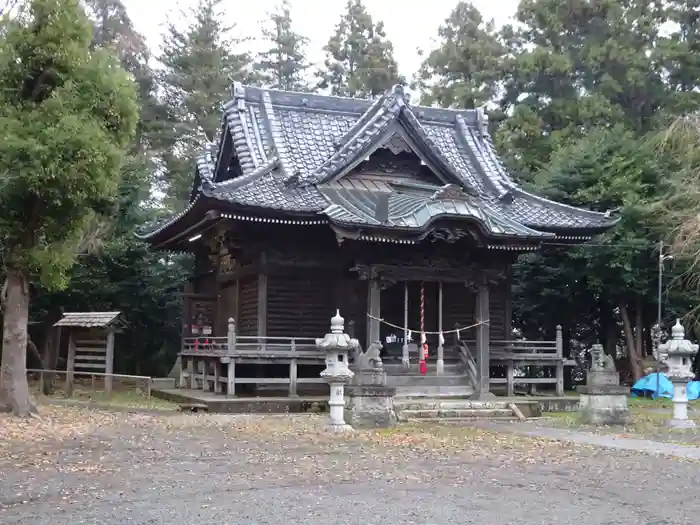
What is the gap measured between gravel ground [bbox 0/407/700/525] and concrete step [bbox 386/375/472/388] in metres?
4.82

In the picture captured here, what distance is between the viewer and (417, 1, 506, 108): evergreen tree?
36.1 m

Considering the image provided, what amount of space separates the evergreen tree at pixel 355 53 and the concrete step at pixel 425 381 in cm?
2965

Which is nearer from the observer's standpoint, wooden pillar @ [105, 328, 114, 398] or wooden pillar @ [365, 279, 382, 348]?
wooden pillar @ [365, 279, 382, 348]

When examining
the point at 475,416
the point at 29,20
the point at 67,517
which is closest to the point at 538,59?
the point at 475,416

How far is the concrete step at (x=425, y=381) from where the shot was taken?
1822 cm

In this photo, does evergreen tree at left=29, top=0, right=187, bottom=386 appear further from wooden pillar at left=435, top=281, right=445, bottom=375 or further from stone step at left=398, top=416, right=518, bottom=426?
stone step at left=398, top=416, right=518, bottom=426

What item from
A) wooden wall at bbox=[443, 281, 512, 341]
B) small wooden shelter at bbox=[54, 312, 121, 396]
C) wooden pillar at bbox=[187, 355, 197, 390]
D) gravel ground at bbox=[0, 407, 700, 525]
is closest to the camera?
gravel ground at bbox=[0, 407, 700, 525]

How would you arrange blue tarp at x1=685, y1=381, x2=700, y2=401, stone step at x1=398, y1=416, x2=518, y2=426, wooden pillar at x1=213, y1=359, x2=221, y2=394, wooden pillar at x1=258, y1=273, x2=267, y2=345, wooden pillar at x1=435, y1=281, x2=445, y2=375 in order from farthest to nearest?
blue tarp at x1=685, y1=381, x2=700, y2=401 < wooden pillar at x1=258, y1=273, x2=267, y2=345 < wooden pillar at x1=213, y1=359, x2=221, y2=394 < wooden pillar at x1=435, y1=281, x2=445, y2=375 < stone step at x1=398, y1=416, x2=518, y2=426

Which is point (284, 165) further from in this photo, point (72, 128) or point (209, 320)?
point (72, 128)

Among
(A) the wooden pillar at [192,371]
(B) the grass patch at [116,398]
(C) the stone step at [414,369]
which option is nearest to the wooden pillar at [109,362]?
(B) the grass patch at [116,398]

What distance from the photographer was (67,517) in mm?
6527

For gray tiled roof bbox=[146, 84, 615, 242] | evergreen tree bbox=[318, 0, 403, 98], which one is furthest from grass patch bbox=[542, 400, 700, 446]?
evergreen tree bbox=[318, 0, 403, 98]

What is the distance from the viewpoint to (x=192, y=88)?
41.4 metres

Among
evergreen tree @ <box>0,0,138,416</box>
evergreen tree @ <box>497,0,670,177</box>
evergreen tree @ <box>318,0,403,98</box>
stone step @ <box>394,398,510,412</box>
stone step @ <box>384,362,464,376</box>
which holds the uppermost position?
evergreen tree @ <box>318,0,403,98</box>
